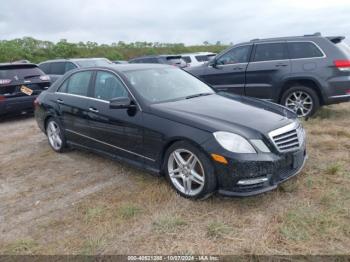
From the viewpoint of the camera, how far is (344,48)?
24.1 ft

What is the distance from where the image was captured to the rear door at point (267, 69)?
299 inches

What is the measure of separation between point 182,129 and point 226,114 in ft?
1.84

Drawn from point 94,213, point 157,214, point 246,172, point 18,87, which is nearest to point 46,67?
point 18,87

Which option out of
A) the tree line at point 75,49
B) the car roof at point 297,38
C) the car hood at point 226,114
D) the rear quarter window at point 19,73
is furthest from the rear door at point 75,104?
the tree line at point 75,49

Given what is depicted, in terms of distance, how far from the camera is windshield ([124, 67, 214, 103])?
4.61 metres

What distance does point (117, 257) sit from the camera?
3.13 m

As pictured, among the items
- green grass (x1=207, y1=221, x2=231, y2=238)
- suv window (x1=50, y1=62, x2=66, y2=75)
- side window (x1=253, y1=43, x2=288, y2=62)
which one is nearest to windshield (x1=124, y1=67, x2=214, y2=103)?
green grass (x1=207, y1=221, x2=231, y2=238)

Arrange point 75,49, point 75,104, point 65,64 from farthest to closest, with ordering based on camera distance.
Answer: point 75,49
point 65,64
point 75,104

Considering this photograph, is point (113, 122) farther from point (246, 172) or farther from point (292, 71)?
point (292, 71)

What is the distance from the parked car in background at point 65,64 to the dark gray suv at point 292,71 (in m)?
4.91

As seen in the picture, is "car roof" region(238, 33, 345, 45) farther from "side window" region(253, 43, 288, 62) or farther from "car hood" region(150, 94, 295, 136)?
"car hood" region(150, 94, 295, 136)

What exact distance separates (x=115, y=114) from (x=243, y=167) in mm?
1899

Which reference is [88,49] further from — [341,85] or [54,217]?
[54,217]

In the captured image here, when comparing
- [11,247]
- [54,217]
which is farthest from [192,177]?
[11,247]
